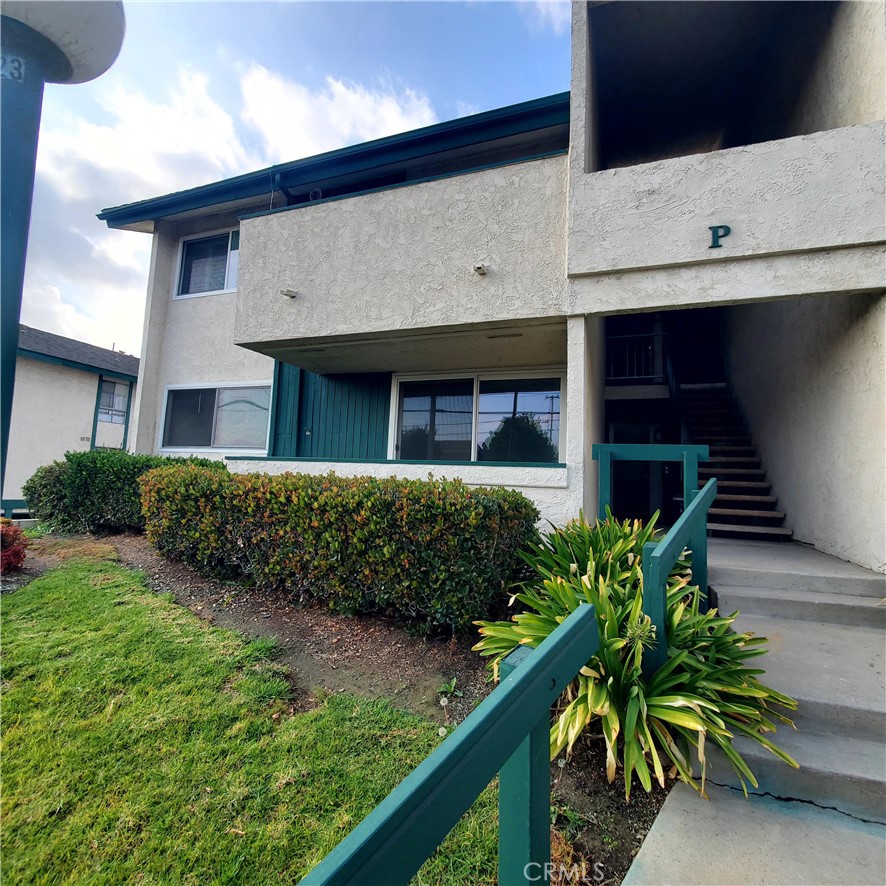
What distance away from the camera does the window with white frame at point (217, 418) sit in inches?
336

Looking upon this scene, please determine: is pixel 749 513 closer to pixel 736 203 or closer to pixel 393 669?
pixel 736 203

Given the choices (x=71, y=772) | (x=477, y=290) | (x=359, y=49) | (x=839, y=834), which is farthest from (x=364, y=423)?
(x=839, y=834)

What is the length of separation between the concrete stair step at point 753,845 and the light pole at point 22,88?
293 centimetres

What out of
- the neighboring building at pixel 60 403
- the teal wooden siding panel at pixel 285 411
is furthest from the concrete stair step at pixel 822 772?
the neighboring building at pixel 60 403

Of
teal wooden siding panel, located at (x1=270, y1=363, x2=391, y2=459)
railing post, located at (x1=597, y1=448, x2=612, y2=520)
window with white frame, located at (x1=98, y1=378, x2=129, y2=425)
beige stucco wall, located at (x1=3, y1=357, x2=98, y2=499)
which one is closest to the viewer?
railing post, located at (x1=597, y1=448, x2=612, y2=520)

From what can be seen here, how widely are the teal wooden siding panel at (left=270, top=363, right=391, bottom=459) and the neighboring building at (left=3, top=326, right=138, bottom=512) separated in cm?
705

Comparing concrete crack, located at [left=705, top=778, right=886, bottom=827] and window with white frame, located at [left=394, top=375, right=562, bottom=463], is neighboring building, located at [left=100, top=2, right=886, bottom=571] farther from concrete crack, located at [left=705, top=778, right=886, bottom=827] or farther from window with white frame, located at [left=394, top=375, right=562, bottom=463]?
concrete crack, located at [left=705, top=778, right=886, bottom=827]

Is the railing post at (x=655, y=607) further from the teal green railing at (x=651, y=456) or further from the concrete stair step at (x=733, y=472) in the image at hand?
the concrete stair step at (x=733, y=472)

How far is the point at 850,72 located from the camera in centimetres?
470

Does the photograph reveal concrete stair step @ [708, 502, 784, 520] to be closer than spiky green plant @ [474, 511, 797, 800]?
No

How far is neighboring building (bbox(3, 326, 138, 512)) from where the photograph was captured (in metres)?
11.8

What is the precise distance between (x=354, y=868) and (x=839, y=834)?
8.91 feet

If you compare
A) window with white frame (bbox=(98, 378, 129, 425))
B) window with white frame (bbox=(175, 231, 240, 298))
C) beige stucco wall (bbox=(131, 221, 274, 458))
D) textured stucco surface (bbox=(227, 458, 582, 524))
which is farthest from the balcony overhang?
window with white frame (bbox=(98, 378, 129, 425))

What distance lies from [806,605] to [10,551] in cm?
782
